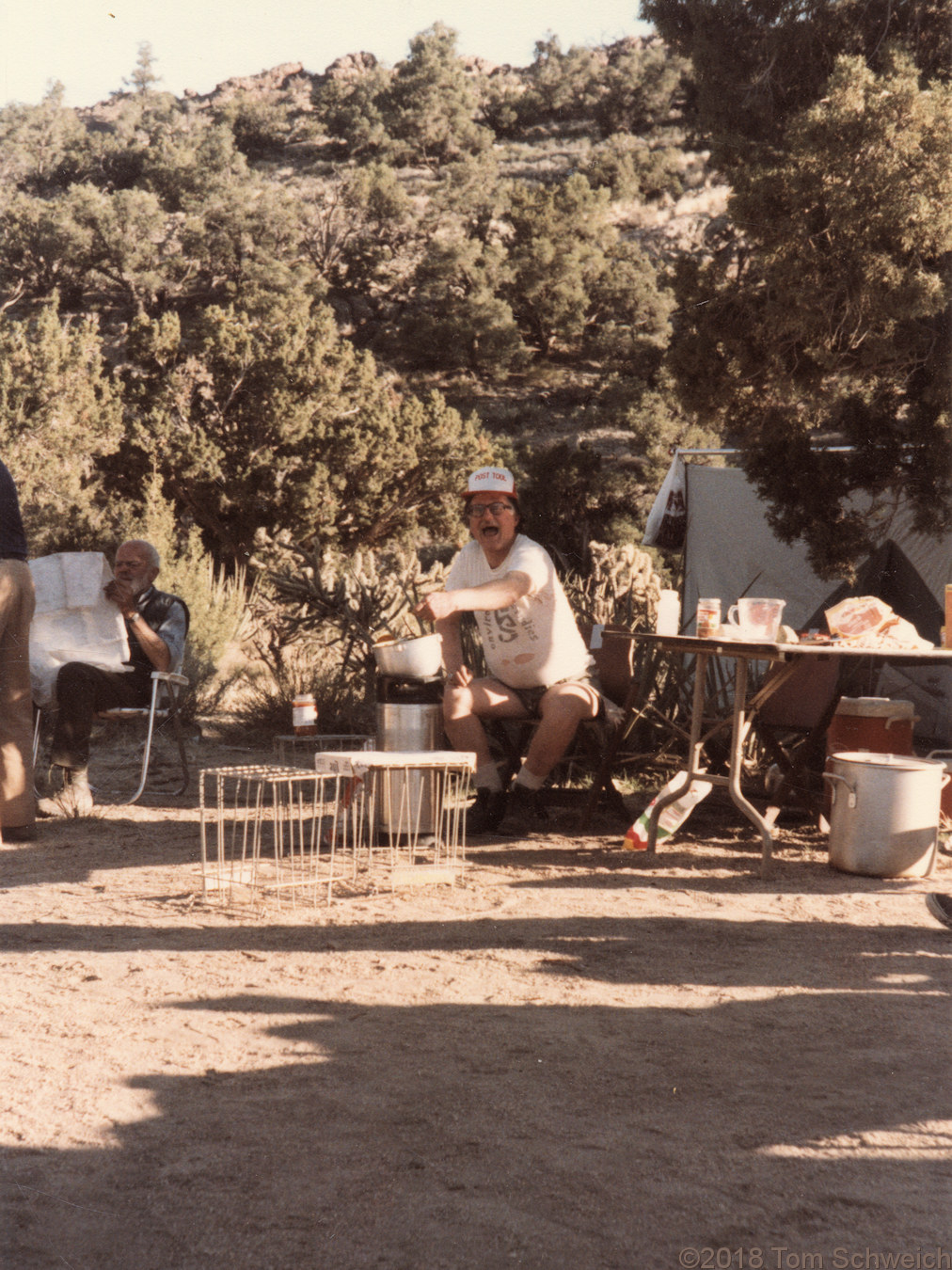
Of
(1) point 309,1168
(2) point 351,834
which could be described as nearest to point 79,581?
(2) point 351,834

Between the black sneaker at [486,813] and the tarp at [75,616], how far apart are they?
1769mm

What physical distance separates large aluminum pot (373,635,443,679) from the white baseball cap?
60 centimetres

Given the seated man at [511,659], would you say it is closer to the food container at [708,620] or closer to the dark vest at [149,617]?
the food container at [708,620]

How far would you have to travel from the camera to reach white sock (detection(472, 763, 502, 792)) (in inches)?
180

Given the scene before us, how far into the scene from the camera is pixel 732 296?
8.46 m

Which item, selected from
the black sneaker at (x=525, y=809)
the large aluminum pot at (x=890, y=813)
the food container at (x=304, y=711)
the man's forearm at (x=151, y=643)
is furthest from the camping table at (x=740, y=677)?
the man's forearm at (x=151, y=643)

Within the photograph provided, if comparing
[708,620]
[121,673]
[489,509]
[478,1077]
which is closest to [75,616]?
[121,673]

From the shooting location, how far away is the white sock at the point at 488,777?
457 centimetres

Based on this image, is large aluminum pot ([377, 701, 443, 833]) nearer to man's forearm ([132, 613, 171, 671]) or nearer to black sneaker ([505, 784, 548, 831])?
black sneaker ([505, 784, 548, 831])

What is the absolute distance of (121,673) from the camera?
531cm

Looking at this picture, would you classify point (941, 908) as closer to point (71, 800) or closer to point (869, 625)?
point (869, 625)

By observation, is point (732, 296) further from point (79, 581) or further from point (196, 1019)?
point (196, 1019)

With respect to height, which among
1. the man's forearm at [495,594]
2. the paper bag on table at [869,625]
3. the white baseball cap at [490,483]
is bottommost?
the paper bag on table at [869,625]

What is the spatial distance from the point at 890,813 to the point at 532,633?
4.78 ft
